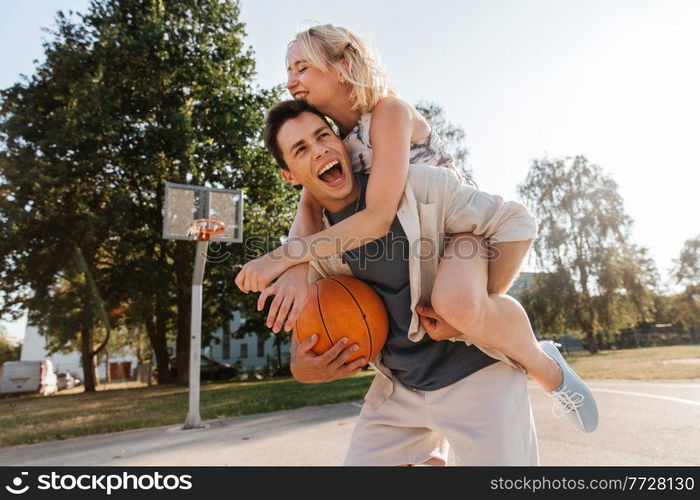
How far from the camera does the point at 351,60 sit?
94.1 inches

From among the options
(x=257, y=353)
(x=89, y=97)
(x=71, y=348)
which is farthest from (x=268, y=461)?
(x=257, y=353)

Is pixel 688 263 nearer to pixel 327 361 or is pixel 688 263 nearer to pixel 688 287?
pixel 688 287

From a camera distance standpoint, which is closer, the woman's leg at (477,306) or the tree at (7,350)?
the woman's leg at (477,306)

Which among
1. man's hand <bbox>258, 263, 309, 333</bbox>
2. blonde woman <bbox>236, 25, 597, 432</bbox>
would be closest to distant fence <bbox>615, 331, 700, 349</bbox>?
blonde woman <bbox>236, 25, 597, 432</bbox>

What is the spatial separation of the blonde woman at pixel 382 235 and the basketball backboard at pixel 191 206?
7.53m

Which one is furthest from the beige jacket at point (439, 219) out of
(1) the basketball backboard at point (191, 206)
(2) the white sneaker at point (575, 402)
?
(1) the basketball backboard at point (191, 206)

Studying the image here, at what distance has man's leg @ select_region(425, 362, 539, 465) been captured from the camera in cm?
194

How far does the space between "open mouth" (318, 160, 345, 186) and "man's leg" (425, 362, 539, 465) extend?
1008mm

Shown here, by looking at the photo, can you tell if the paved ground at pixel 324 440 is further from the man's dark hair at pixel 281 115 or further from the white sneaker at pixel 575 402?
the man's dark hair at pixel 281 115

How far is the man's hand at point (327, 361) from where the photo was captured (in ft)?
7.14

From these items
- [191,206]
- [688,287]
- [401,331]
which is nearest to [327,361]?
[401,331]

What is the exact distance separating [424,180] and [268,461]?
3.71m
